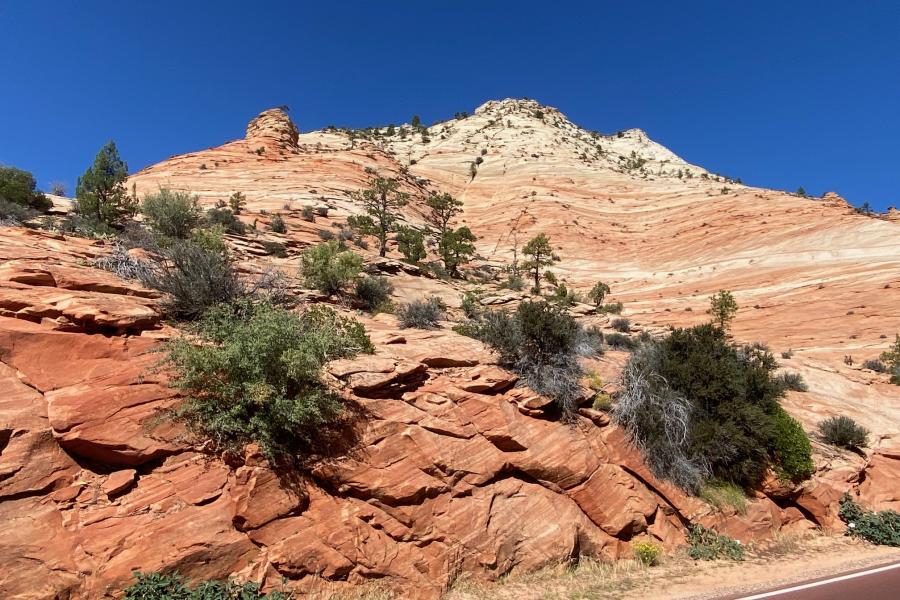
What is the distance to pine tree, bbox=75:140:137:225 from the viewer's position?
17609 millimetres

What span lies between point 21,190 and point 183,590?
19125 millimetres

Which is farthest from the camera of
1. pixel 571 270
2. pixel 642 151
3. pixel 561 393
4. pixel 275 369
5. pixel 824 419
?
pixel 642 151

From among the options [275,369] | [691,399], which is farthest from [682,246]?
[275,369]

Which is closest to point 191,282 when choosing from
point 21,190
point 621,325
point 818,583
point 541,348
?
point 541,348

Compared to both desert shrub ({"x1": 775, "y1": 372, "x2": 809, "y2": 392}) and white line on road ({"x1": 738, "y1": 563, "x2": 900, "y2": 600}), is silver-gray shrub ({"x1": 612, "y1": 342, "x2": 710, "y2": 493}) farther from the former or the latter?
desert shrub ({"x1": 775, "y1": 372, "x2": 809, "y2": 392})

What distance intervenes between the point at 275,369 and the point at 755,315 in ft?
103

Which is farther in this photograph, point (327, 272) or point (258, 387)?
point (327, 272)

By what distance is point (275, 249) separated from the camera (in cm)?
1831

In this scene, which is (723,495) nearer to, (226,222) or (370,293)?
(370,293)

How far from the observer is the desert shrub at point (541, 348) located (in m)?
8.88

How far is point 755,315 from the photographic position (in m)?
27.9

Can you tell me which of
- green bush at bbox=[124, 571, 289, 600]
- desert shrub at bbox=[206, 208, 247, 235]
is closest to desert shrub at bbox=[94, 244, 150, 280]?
green bush at bbox=[124, 571, 289, 600]

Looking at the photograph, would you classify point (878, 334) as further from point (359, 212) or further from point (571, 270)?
point (359, 212)

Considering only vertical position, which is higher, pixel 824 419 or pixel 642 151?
pixel 642 151
